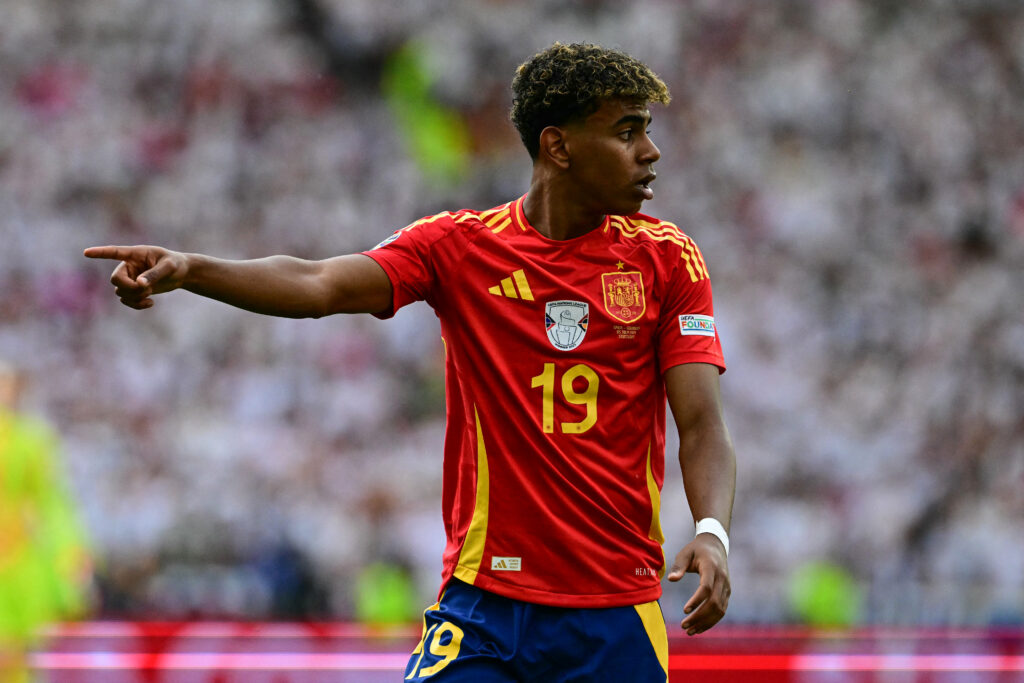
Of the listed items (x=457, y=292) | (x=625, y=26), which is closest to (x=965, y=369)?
(x=625, y=26)

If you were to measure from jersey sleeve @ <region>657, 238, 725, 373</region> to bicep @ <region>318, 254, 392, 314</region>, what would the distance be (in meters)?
0.67

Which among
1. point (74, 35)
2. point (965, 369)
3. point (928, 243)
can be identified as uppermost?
point (74, 35)

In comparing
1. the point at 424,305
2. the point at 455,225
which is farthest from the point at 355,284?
the point at 424,305

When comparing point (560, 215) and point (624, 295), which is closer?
point (624, 295)

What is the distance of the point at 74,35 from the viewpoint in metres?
11.8

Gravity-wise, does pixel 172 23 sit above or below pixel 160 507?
above

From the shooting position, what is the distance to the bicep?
300cm

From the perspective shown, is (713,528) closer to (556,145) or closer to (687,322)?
(687,322)

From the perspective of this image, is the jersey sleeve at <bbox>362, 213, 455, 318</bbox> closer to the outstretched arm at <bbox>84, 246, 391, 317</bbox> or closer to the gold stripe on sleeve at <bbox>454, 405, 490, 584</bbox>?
the outstretched arm at <bbox>84, 246, 391, 317</bbox>

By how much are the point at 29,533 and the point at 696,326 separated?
14.1ft

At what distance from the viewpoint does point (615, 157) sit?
3135mm

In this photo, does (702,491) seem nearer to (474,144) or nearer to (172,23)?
(474,144)

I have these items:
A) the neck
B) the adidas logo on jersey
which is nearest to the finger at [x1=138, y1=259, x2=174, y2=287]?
the adidas logo on jersey

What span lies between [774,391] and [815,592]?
1.87 m
